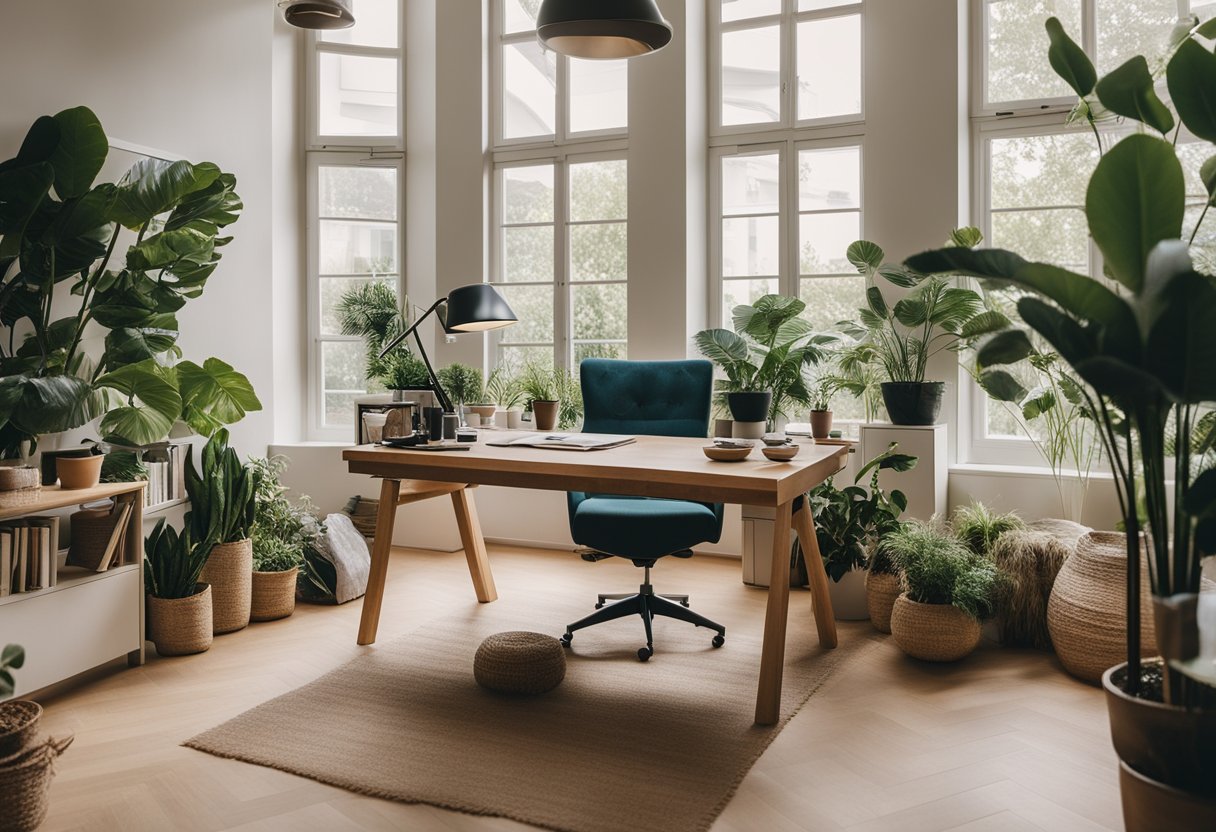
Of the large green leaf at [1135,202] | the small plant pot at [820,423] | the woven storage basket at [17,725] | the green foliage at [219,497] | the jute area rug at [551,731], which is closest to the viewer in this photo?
the large green leaf at [1135,202]

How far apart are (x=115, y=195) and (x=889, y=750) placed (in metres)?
3.40

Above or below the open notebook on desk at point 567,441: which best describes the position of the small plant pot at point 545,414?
above

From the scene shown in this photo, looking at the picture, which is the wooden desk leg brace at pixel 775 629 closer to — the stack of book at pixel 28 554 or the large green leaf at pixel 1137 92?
the large green leaf at pixel 1137 92

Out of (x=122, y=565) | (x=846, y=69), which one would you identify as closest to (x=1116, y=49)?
(x=846, y=69)

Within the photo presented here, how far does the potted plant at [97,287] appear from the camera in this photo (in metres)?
3.25

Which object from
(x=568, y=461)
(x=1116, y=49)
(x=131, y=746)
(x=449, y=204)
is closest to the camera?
(x=131, y=746)

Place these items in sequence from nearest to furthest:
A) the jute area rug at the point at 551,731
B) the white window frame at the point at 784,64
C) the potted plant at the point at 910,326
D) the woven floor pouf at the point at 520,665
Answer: the jute area rug at the point at 551,731, the woven floor pouf at the point at 520,665, the potted plant at the point at 910,326, the white window frame at the point at 784,64

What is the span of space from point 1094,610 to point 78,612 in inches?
141

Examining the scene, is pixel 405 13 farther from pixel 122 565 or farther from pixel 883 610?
pixel 883 610

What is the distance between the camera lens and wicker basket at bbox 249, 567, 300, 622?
13.4 feet

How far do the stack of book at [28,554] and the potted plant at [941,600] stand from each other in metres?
3.04

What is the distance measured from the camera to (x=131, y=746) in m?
2.77

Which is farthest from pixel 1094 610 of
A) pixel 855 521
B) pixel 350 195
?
pixel 350 195

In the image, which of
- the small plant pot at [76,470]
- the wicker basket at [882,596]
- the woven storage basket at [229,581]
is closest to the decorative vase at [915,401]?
the wicker basket at [882,596]
